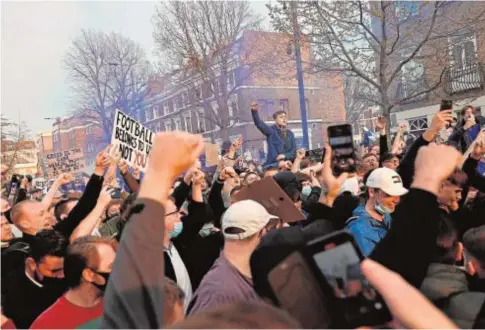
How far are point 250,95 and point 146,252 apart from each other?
27236 mm

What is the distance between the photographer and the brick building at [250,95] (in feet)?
53.4

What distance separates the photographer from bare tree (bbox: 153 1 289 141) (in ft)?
67.6

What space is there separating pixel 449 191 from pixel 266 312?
2979 mm

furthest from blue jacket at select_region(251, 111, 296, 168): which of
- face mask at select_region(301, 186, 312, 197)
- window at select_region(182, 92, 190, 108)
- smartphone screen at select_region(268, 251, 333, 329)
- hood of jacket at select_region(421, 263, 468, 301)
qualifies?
window at select_region(182, 92, 190, 108)

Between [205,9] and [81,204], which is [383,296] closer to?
[81,204]

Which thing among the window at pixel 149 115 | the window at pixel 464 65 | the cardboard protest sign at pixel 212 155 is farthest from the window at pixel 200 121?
the cardboard protest sign at pixel 212 155

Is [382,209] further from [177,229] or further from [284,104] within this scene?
[284,104]

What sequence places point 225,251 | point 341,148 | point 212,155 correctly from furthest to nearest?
point 212,155 < point 341,148 < point 225,251

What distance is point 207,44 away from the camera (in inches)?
882

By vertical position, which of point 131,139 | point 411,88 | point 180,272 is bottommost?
point 180,272

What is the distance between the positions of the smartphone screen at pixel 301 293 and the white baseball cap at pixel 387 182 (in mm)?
2178

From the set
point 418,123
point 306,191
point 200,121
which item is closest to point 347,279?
point 306,191

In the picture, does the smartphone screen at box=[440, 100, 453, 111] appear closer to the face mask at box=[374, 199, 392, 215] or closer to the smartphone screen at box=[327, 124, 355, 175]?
the face mask at box=[374, 199, 392, 215]

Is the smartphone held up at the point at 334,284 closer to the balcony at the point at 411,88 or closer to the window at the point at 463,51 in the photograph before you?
the window at the point at 463,51
